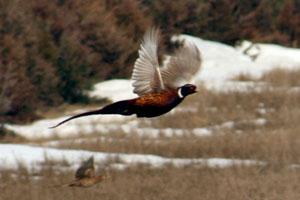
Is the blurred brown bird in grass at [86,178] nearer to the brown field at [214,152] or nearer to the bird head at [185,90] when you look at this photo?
the brown field at [214,152]

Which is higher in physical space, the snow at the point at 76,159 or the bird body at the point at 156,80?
the bird body at the point at 156,80

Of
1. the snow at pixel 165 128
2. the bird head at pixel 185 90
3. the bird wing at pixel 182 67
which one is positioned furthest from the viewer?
the snow at pixel 165 128

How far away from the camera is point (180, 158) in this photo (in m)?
14.3

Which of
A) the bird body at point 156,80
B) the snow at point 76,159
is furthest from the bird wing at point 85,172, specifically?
the bird body at point 156,80

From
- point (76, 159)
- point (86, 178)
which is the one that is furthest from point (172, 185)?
point (76, 159)

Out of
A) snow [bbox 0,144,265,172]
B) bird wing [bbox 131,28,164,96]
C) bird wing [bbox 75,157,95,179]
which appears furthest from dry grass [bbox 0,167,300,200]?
bird wing [bbox 131,28,164,96]

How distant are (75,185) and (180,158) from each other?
3.50m

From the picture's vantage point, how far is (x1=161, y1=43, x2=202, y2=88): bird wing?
955cm

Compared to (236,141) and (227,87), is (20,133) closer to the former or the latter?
(236,141)

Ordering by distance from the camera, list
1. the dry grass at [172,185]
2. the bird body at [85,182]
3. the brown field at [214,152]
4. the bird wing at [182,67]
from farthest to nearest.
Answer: the bird body at [85,182], the brown field at [214,152], the dry grass at [172,185], the bird wing at [182,67]

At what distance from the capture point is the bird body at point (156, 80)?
9352 millimetres

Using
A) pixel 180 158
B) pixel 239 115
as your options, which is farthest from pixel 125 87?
pixel 180 158

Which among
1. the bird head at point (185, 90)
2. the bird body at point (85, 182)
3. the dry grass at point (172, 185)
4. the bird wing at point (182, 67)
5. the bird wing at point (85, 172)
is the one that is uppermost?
the bird wing at point (182, 67)

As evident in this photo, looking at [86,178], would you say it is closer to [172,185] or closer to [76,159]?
[172,185]
